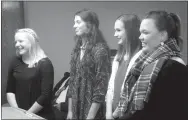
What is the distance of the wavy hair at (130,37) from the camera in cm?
132

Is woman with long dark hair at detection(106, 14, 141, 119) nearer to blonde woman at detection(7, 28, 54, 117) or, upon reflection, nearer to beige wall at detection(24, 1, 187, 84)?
beige wall at detection(24, 1, 187, 84)

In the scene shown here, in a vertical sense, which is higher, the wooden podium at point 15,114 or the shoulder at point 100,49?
the shoulder at point 100,49

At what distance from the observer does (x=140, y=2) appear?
1407mm

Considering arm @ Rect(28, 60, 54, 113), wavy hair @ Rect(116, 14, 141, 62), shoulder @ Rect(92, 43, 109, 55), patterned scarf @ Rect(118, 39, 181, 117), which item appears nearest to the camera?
patterned scarf @ Rect(118, 39, 181, 117)

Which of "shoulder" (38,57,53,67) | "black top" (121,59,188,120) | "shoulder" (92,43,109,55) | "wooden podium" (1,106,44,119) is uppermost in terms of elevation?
"shoulder" (92,43,109,55)

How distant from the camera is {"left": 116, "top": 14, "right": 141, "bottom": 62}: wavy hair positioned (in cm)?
132

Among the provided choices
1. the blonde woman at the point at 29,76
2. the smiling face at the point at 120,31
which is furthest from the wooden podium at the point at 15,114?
the smiling face at the point at 120,31

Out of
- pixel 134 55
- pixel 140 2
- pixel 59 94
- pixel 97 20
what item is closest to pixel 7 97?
pixel 59 94

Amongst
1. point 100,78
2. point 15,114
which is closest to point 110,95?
point 100,78

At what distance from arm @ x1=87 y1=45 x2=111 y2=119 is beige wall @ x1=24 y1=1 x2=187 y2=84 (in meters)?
0.09

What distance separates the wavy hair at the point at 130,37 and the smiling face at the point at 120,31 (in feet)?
0.05

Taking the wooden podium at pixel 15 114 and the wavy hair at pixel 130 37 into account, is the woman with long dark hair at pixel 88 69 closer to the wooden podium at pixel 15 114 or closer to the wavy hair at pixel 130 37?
the wavy hair at pixel 130 37

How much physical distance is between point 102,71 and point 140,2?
43 centimetres

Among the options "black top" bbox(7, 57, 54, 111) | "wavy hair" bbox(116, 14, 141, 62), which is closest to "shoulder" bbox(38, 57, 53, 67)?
"black top" bbox(7, 57, 54, 111)
